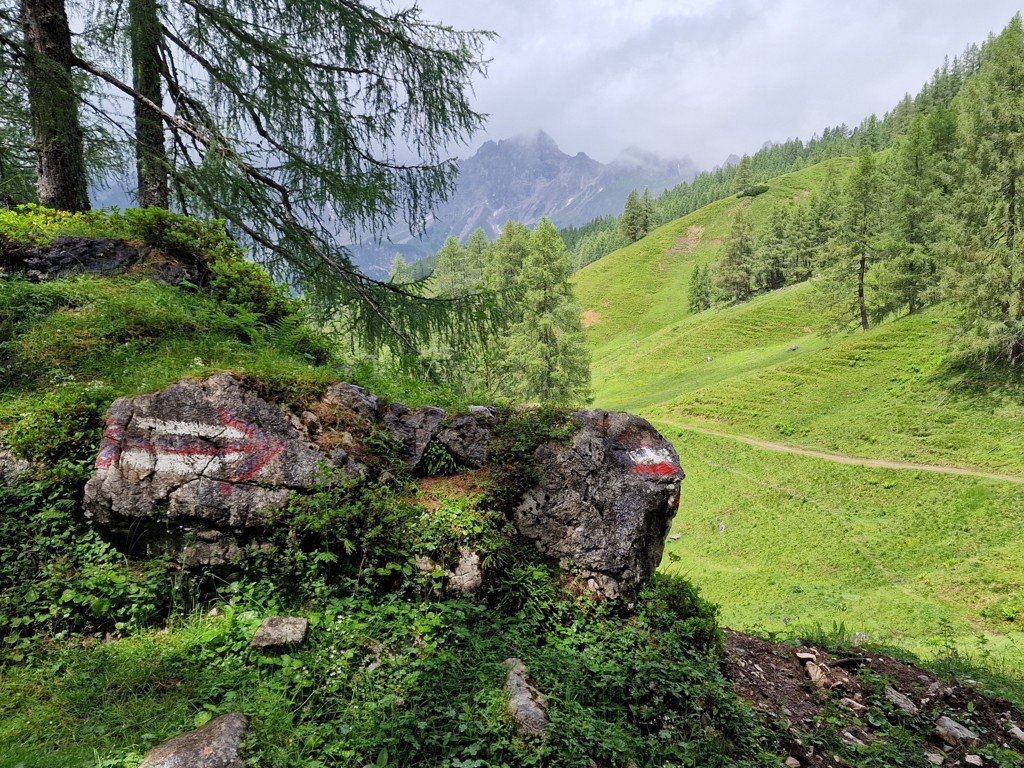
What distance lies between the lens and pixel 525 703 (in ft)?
11.6

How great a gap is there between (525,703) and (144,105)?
881 centimetres

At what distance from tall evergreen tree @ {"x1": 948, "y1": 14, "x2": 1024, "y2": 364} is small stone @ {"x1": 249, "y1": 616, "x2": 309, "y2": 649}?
26.6 metres

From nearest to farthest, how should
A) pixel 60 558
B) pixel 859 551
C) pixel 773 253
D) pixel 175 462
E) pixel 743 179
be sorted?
pixel 60 558 → pixel 175 462 → pixel 859 551 → pixel 773 253 → pixel 743 179

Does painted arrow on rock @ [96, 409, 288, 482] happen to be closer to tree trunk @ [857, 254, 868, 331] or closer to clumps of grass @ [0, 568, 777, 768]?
clumps of grass @ [0, 568, 777, 768]

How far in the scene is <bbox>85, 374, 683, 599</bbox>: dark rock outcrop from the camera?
4.08m

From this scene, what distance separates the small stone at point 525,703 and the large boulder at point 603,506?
1464 mm

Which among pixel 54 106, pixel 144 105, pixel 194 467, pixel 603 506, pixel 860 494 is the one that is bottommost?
pixel 860 494

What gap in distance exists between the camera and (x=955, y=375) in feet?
72.7

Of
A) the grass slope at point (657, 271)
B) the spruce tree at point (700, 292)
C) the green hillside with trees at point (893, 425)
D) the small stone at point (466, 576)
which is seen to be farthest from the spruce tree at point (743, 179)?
the small stone at point (466, 576)

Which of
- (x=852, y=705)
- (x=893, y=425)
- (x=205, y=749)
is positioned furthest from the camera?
(x=893, y=425)

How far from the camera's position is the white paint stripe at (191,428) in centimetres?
428

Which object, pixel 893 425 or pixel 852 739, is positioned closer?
pixel 852 739

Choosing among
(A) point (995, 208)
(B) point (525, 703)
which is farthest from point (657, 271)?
(B) point (525, 703)

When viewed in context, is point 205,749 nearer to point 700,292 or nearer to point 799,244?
point 799,244
